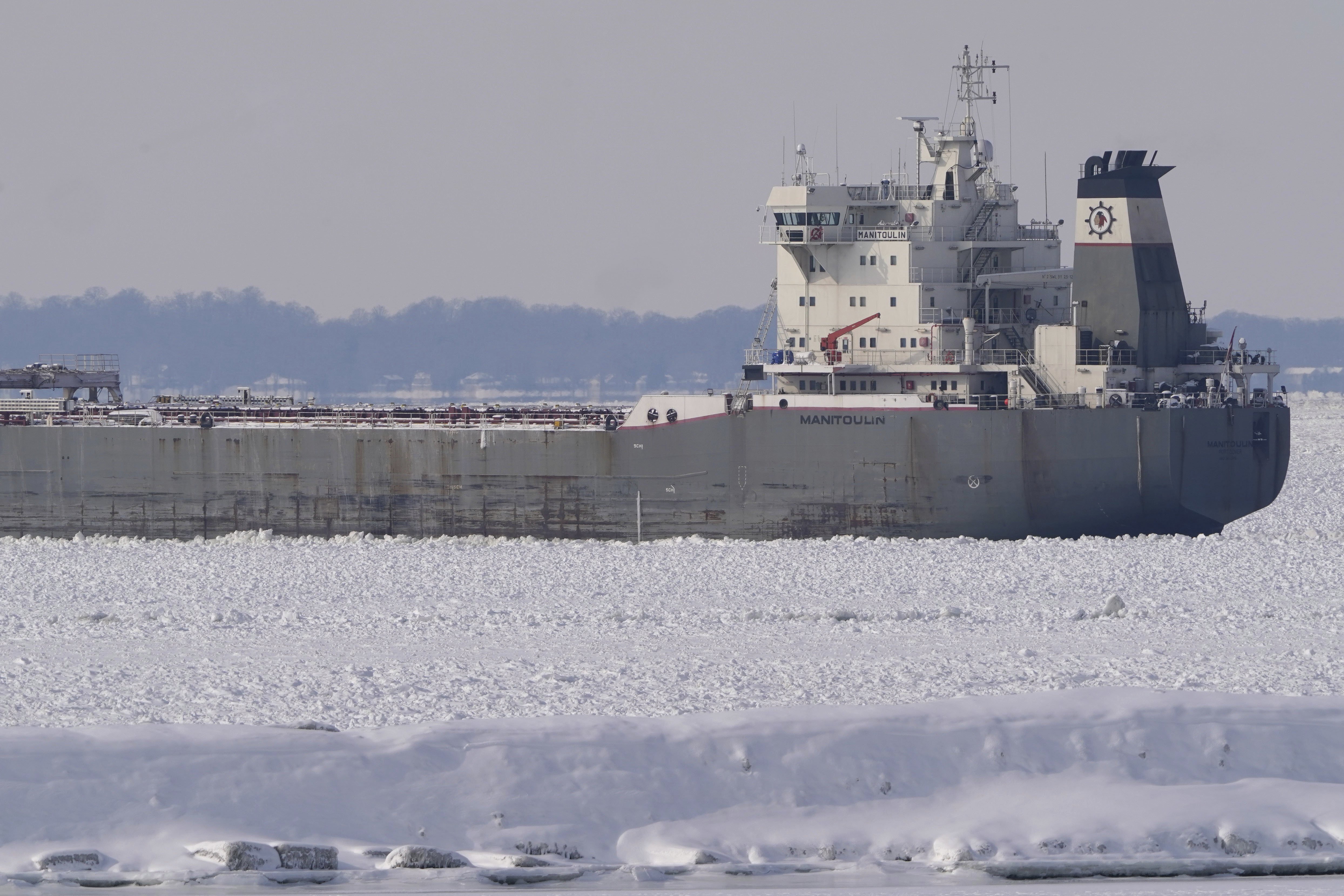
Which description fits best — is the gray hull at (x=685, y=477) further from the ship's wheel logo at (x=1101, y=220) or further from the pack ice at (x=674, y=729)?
Answer: the pack ice at (x=674, y=729)

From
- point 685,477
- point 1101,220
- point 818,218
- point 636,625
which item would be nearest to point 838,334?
point 818,218

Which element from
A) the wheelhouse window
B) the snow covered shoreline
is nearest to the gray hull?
the wheelhouse window

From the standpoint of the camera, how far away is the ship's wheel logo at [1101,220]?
31.6 metres

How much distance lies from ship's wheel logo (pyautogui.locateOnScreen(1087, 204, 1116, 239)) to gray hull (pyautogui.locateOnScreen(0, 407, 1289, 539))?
404 centimetres

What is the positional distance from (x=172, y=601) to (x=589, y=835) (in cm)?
1421

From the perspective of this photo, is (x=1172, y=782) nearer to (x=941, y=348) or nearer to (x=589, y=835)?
(x=589, y=835)

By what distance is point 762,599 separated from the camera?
23438 millimetres

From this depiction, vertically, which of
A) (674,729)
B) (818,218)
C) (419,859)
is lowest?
(419,859)

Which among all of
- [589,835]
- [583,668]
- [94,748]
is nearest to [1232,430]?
[583,668]

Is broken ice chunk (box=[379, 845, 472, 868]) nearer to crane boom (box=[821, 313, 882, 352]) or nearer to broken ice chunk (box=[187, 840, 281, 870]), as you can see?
broken ice chunk (box=[187, 840, 281, 870])

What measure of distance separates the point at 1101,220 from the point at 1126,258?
3.15 feet

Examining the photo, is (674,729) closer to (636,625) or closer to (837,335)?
(636,625)

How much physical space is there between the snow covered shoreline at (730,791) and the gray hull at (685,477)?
17681 millimetres

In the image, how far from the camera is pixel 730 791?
12055 millimetres
